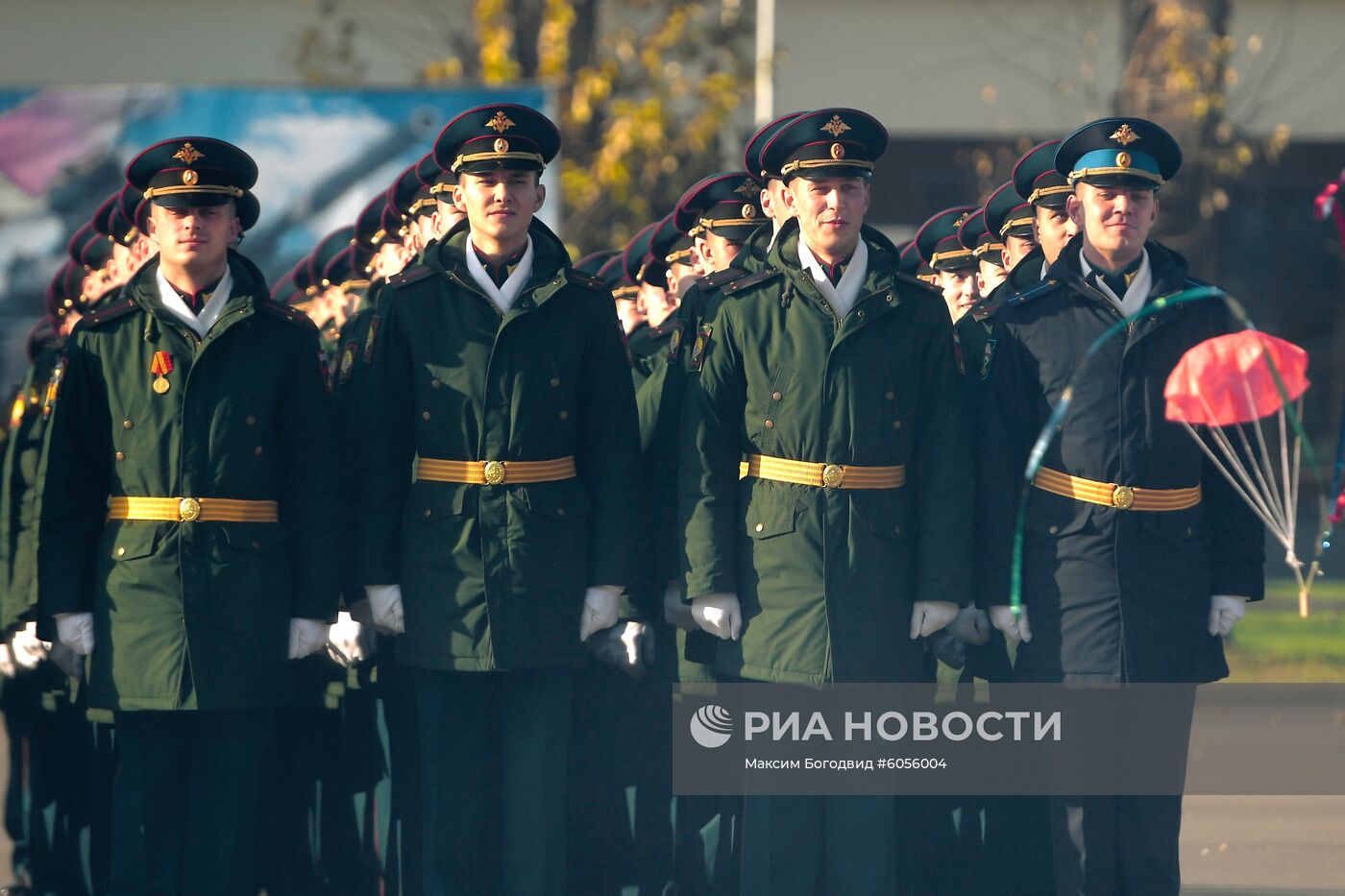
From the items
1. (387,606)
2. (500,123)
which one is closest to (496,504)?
(387,606)

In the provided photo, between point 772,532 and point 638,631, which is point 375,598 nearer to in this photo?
point 638,631

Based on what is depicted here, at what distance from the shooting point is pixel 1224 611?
534 centimetres

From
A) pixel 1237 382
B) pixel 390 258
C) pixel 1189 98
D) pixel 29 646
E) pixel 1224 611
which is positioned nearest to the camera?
pixel 1237 382

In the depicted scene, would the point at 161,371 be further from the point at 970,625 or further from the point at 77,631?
the point at 970,625

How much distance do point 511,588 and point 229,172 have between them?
1.25 metres

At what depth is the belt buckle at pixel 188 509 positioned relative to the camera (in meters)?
5.04

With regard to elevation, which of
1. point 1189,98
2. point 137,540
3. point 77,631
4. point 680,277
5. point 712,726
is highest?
point 1189,98

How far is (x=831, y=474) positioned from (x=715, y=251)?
4.65ft

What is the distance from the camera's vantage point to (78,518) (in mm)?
5094

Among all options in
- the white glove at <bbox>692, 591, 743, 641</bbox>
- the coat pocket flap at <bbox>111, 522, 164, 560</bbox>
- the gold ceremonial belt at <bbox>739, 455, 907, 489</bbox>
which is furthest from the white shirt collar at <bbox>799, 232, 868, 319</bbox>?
the coat pocket flap at <bbox>111, 522, 164, 560</bbox>

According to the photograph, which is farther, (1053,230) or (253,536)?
(1053,230)

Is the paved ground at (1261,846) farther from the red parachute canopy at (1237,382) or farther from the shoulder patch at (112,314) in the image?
the shoulder patch at (112,314)

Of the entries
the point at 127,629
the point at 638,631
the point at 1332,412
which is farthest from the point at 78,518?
the point at 1332,412

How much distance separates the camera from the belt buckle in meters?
5.04
